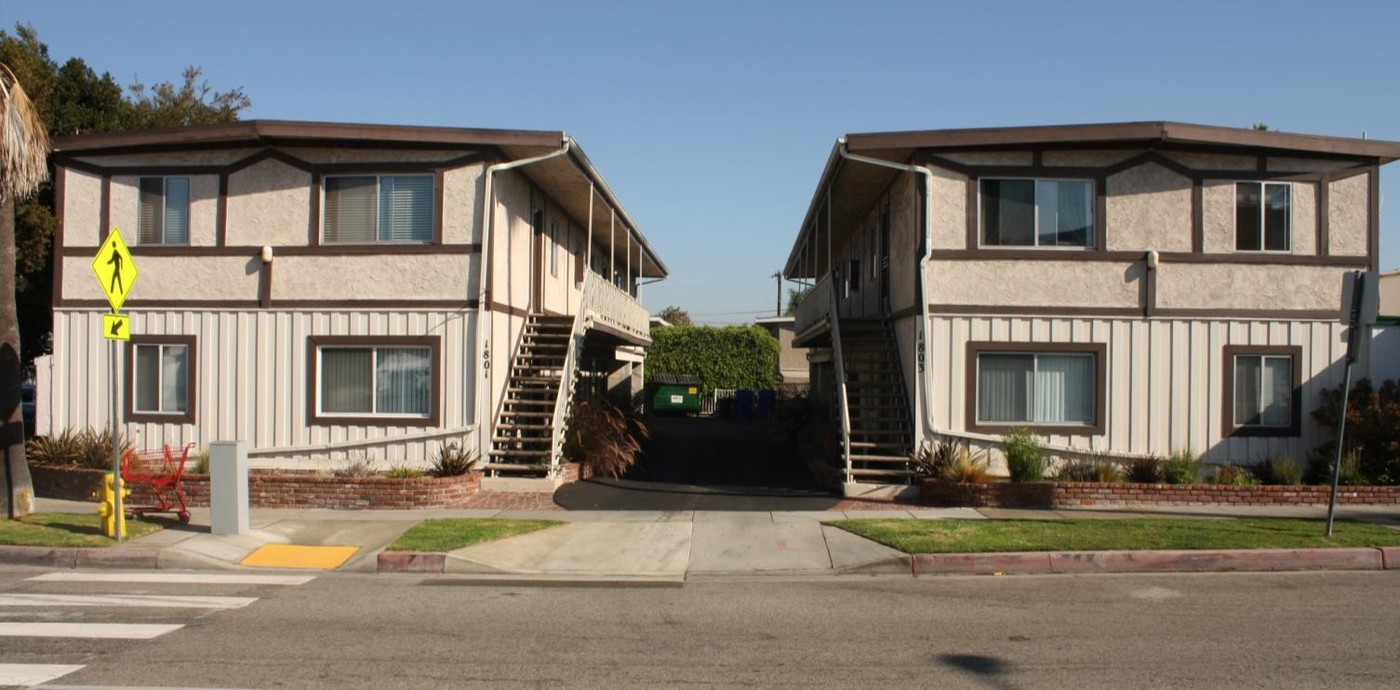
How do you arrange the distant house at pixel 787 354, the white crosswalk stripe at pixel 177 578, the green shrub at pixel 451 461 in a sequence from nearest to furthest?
the white crosswalk stripe at pixel 177 578 → the green shrub at pixel 451 461 → the distant house at pixel 787 354

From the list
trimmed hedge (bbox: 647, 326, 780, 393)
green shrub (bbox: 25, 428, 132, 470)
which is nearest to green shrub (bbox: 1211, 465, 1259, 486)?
green shrub (bbox: 25, 428, 132, 470)

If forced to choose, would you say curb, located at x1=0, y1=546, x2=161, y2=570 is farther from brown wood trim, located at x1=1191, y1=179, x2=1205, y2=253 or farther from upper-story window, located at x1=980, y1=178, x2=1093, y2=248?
brown wood trim, located at x1=1191, y1=179, x2=1205, y2=253

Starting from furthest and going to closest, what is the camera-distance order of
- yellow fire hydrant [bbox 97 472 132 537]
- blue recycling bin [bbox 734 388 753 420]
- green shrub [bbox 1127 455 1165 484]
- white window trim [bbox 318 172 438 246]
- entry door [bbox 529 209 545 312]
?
1. blue recycling bin [bbox 734 388 753 420]
2. entry door [bbox 529 209 545 312]
3. white window trim [bbox 318 172 438 246]
4. green shrub [bbox 1127 455 1165 484]
5. yellow fire hydrant [bbox 97 472 132 537]

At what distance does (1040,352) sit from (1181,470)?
8.36ft

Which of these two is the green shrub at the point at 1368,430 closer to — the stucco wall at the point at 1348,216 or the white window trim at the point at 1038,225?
the stucco wall at the point at 1348,216

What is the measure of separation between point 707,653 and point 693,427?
80.7 feet

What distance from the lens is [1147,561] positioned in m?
10.3

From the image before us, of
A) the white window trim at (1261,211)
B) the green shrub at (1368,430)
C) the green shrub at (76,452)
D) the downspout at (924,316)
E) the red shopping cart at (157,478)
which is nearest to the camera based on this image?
the red shopping cart at (157,478)

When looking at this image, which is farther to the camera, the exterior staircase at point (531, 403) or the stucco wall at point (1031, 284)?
the exterior staircase at point (531, 403)

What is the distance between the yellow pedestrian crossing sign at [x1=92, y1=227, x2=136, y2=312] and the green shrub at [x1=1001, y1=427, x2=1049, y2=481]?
11382mm

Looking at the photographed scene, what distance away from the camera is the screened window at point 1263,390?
50.6 feet

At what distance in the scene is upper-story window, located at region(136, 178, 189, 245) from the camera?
16422mm

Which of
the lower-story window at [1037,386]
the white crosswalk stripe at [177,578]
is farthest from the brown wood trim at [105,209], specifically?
the lower-story window at [1037,386]

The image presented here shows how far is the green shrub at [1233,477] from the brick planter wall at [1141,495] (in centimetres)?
41
